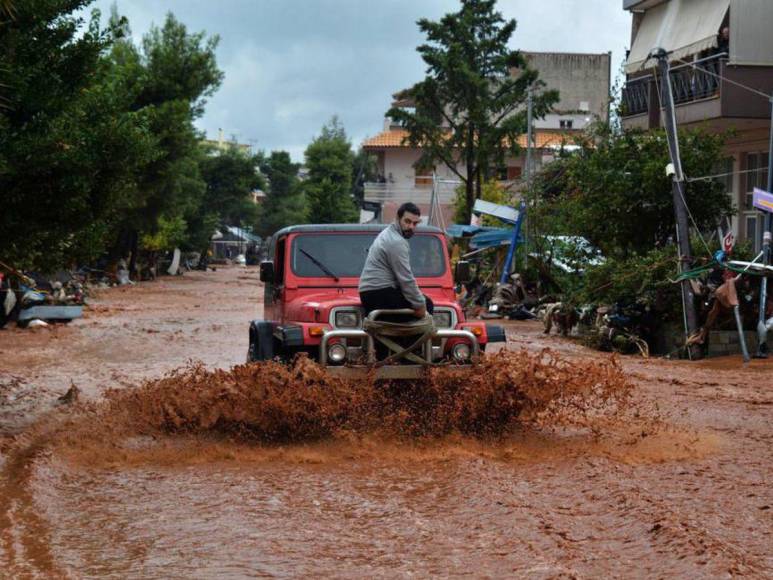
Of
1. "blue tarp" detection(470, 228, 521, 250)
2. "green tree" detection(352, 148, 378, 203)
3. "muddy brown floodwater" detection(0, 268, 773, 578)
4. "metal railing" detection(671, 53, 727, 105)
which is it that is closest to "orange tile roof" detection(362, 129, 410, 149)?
"green tree" detection(352, 148, 378, 203)

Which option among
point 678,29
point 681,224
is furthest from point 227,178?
point 681,224

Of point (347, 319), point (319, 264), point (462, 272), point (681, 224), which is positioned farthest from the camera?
point (681, 224)

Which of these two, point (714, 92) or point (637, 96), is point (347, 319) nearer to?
point (714, 92)

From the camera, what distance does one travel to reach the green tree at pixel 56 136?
11164 mm

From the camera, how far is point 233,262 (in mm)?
105562

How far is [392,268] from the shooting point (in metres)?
9.68

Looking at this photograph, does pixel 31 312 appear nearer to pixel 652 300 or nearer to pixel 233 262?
pixel 652 300

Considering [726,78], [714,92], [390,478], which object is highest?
[726,78]

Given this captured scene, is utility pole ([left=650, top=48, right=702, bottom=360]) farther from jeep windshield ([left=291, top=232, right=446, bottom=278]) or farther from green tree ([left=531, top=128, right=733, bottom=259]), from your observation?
jeep windshield ([left=291, top=232, right=446, bottom=278])

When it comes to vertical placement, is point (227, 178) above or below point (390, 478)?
above

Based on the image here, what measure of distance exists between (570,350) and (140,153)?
10368 mm

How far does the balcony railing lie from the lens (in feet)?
78.9

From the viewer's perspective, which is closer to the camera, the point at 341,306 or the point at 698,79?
the point at 341,306

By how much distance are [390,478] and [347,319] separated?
6.65 feet
